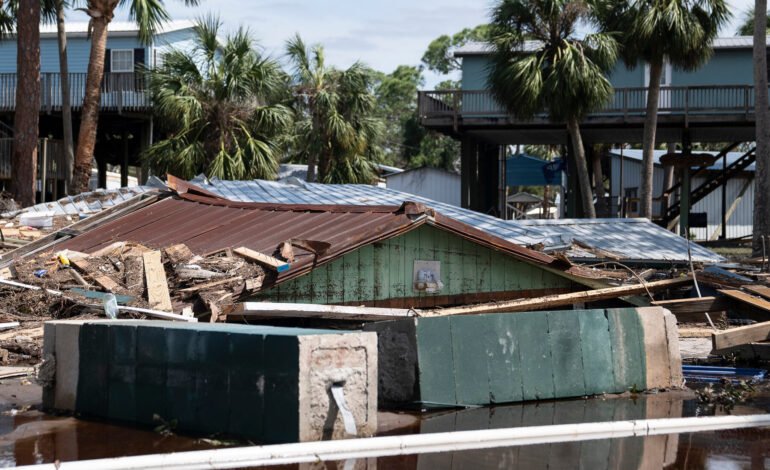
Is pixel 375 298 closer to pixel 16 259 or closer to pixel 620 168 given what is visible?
pixel 16 259

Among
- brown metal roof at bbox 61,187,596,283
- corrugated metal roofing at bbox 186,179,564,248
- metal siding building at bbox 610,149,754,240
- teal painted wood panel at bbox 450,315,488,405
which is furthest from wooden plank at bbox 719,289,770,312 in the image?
metal siding building at bbox 610,149,754,240

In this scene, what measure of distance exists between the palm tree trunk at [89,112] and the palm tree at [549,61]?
10.7m

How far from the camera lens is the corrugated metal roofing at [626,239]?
64.6 ft

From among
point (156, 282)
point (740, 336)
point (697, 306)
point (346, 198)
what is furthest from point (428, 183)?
point (156, 282)

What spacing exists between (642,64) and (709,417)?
82.0ft

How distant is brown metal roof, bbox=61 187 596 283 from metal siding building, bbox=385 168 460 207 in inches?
968

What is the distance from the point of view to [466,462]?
24.1ft

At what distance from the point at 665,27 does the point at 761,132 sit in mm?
4060

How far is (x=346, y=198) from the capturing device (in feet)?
65.8

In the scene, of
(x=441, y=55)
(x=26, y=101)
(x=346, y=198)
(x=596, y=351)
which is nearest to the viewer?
(x=596, y=351)

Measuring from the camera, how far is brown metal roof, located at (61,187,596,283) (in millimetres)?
13242

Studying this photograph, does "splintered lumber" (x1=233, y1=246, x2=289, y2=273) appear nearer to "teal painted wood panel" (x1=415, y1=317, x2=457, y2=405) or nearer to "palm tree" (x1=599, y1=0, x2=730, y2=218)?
"teal painted wood panel" (x1=415, y1=317, x2=457, y2=405)

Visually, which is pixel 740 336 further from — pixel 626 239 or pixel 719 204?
pixel 719 204

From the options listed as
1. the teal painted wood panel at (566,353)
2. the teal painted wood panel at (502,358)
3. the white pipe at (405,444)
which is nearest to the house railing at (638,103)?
the teal painted wood panel at (566,353)
